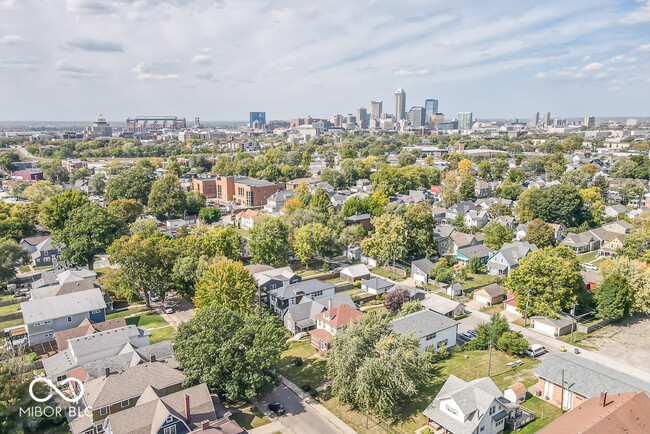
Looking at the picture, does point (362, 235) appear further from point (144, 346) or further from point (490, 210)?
point (144, 346)

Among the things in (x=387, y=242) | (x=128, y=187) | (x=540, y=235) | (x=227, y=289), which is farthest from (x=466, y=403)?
(x=128, y=187)

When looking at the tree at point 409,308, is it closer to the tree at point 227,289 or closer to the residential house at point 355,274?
the residential house at point 355,274

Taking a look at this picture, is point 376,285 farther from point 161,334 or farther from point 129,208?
point 129,208

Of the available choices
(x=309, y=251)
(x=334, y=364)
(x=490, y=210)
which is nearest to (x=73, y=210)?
(x=309, y=251)

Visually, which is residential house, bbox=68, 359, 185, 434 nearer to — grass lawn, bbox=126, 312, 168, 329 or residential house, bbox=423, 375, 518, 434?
grass lawn, bbox=126, 312, 168, 329

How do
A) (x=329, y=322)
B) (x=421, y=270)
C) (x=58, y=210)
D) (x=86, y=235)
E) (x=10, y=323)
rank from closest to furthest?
(x=329, y=322), (x=10, y=323), (x=86, y=235), (x=421, y=270), (x=58, y=210)

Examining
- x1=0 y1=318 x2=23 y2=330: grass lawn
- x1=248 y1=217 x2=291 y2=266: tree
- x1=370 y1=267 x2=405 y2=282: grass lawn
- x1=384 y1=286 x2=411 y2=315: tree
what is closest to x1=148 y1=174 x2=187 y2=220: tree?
x1=248 y1=217 x2=291 y2=266: tree
